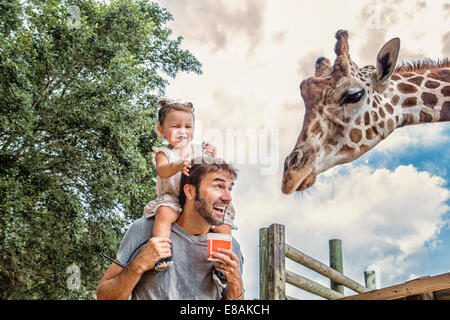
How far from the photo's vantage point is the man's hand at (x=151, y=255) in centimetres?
108

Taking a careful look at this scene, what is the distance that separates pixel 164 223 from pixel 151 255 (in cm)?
12

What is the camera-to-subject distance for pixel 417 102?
82.0 inches

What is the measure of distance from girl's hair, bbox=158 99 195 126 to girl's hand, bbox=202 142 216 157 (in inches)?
4.2

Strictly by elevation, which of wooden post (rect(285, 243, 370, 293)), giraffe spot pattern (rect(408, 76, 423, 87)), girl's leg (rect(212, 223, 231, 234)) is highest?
giraffe spot pattern (rect(408, 76, 423, 87))

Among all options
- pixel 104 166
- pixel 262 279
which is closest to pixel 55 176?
pixel 104 166

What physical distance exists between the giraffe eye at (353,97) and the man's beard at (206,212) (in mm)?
1010

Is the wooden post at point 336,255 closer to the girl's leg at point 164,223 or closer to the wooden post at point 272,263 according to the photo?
the wooden post at point 272,263

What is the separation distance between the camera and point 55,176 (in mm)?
4988

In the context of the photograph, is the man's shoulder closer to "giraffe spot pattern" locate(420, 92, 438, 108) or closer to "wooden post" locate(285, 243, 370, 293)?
"giraffe spot pattern" locate(420, 92, 438, 108)

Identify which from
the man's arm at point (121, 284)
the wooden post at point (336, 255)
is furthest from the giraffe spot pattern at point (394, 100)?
the wooden post at point (336, 255)

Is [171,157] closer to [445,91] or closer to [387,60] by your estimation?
[387,60]

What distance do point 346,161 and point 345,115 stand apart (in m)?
0.21

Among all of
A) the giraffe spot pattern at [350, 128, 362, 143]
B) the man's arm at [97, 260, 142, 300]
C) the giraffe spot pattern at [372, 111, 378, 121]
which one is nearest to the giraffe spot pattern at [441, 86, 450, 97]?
the giraffe spot pattern at [372, 111, 378, 121]

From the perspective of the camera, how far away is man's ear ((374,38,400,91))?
1752mm
